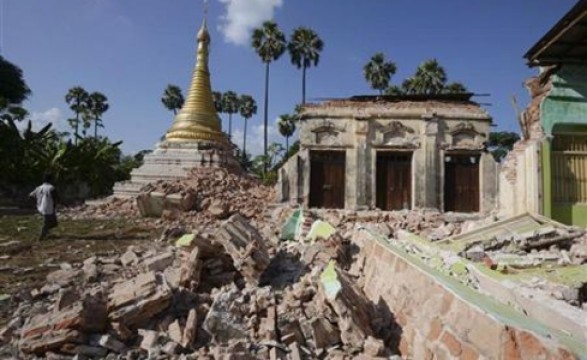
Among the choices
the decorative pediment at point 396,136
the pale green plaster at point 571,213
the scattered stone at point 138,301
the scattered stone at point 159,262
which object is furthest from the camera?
the decorative pediment at point 396,136

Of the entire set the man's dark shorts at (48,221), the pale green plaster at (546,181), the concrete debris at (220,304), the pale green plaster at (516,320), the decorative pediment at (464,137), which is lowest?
the concrete debris at (220,304)

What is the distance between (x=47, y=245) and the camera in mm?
8562

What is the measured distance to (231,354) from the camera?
11.4 ft

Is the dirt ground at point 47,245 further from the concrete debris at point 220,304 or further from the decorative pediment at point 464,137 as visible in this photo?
the decorative pediment at point 464,137

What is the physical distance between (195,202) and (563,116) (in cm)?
1240

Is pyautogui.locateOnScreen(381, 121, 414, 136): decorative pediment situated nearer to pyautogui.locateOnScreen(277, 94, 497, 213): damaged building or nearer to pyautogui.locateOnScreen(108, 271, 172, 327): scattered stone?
pyautogui.locateOnScreen(277, 94, 497, 213): damaged building

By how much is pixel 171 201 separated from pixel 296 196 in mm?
4776

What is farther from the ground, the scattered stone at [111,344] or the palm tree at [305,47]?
the palm tree at [305,47]

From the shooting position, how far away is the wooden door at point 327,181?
14.9 m

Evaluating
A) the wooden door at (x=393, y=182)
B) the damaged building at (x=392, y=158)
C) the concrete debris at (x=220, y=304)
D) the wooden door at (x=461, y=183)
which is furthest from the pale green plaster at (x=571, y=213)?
the wooden door at (x=393, y=182)

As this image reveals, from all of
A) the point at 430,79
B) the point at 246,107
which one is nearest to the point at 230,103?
the point at 246,107

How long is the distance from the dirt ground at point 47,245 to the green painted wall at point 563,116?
10563 millimetres

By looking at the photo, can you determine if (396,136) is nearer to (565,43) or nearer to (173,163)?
(565,43)

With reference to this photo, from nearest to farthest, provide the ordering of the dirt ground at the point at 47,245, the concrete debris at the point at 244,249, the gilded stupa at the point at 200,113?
the concrete debris at the point at 244,249
the dirt ground at the point at 47,245
the gilded stupa at the point at 200,113
